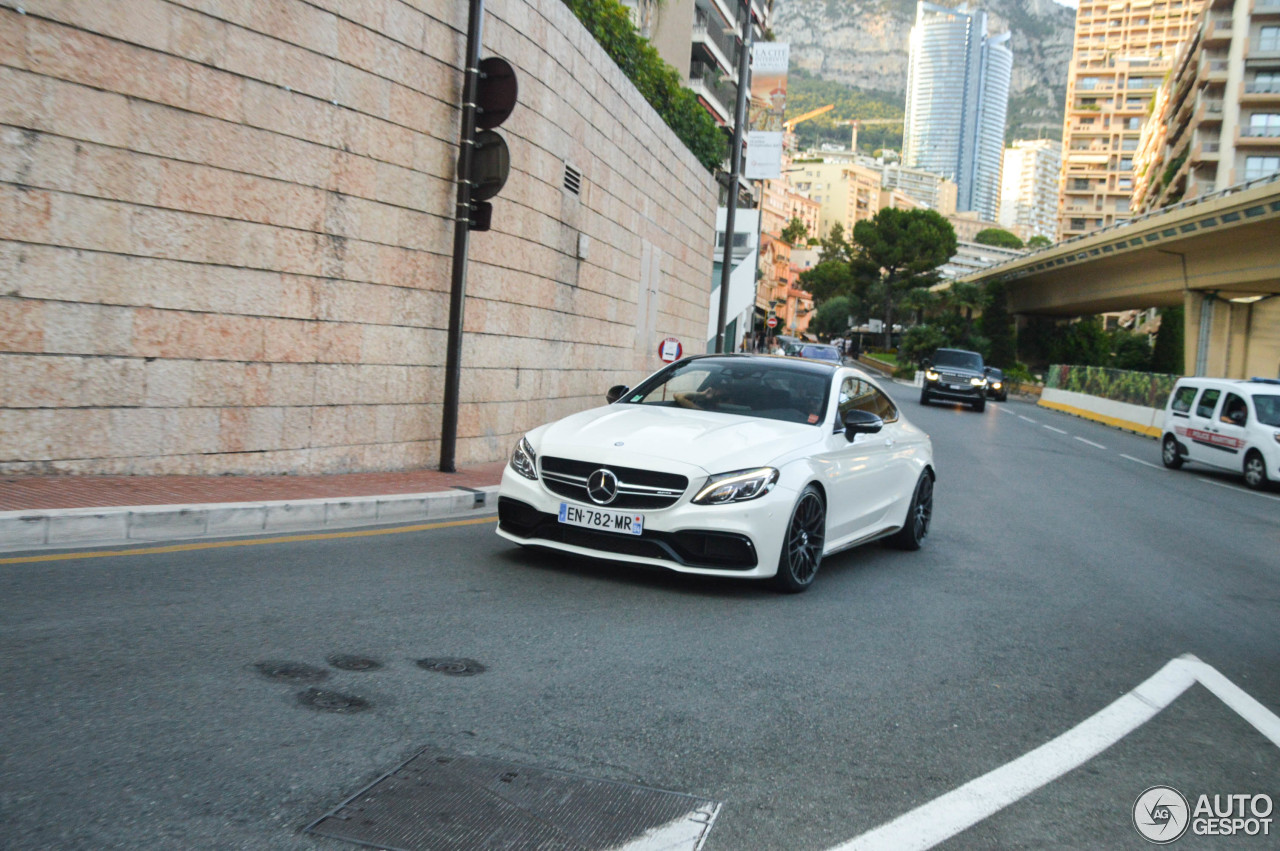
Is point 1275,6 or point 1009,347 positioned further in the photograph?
point 1009,347

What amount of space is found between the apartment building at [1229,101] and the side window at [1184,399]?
161ft

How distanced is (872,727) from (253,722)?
224cm

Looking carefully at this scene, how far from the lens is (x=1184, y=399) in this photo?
766 inches

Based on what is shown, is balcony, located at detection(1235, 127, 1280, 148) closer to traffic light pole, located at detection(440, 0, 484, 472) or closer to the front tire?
the front tire

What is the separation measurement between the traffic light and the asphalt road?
12.7ft

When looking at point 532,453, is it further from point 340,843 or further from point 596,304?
point 596,304

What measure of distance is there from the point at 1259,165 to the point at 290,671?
252 ft

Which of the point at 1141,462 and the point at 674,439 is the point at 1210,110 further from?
the point at 674,439

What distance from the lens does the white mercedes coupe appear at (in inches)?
233

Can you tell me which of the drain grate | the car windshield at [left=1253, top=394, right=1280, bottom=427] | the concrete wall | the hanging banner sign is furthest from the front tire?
the drain grate

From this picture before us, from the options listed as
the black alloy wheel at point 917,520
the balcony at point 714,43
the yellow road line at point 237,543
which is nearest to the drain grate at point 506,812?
the yellow road line at point 237,543

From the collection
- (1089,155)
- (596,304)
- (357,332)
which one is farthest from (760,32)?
(1089,155)

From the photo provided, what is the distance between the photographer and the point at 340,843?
2770mm

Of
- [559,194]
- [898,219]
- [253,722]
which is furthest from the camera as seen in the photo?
[898,219]
